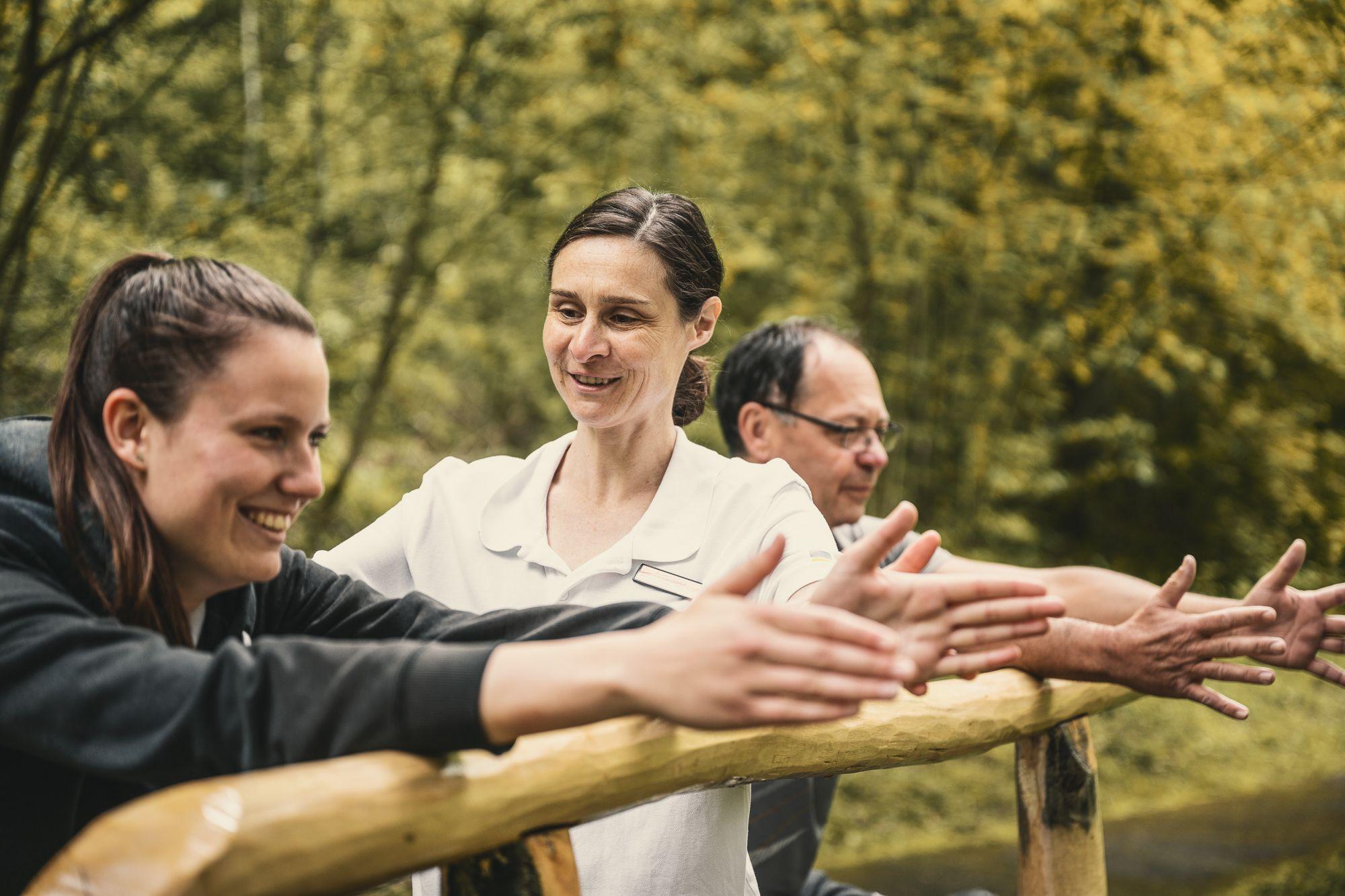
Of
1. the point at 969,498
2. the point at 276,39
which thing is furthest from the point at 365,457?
the point at 969,498

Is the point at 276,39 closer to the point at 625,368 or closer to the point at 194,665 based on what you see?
the point at 625,368

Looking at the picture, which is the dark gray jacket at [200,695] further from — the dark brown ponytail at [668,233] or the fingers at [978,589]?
the dark brown ponytail at [668,233]

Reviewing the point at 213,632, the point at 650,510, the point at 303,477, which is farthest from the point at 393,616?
the point at 650,510

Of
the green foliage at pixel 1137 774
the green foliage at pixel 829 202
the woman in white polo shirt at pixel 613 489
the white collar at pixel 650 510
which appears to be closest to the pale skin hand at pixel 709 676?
the woman in white polo shirt at pixel 613 489

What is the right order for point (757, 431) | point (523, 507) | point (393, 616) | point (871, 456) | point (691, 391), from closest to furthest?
point (393, 616) → point (523, 507) → point (691, 391) → point (871, 456) → point (757, 431)

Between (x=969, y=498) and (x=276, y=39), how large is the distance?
15.8 feet

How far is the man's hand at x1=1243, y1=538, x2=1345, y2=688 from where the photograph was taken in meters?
2.09

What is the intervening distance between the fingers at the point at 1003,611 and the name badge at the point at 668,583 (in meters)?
0.66

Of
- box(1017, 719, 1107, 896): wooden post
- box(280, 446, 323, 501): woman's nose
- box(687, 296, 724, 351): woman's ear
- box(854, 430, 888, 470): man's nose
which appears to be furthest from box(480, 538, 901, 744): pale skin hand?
box(854, 430, 888, 470): man's nose

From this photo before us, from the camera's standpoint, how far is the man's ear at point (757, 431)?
2.88 metres

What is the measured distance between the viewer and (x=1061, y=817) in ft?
7.31

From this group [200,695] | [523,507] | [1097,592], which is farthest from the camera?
[1097,592]

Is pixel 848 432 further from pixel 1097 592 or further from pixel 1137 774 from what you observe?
pixel 1137 774

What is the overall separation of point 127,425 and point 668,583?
0.93 meters
